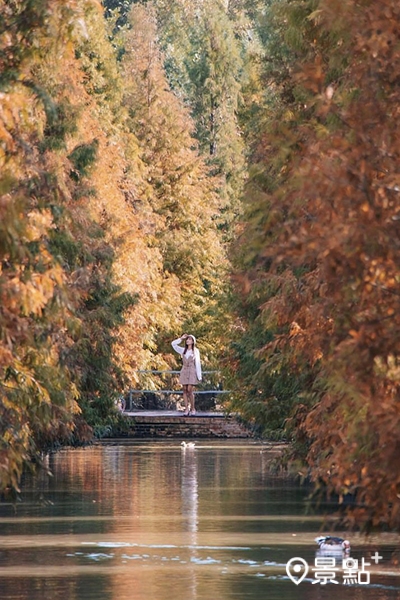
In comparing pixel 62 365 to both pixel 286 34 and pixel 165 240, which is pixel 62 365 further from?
pixel 165 240

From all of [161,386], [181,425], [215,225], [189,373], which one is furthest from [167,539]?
[215,225]

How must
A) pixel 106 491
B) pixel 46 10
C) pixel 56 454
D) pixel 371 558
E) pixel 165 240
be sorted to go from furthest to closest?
pixel 165 240, pixel 56 454, pixel 106 491, pixel 371 558, pixel 46 10

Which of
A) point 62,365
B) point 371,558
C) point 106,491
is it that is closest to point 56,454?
point 106,491

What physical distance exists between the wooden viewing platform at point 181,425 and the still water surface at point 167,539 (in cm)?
1525

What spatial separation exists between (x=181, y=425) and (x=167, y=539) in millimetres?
32115

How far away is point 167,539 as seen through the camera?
2505 centimetres

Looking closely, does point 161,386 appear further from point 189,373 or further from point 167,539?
point 167,539

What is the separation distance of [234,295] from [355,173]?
2877 cm

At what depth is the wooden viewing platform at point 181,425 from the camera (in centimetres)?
5719

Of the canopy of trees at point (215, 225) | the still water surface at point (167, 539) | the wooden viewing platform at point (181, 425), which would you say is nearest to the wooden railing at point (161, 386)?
the wooden viewing platform at point (181, 425)

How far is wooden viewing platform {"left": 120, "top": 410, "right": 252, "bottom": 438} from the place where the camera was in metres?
57.2

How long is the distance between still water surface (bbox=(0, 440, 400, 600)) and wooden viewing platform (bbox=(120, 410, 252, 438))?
1525cm

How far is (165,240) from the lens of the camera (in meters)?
70.7

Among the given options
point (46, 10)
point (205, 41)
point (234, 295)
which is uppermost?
point (205, 41)
